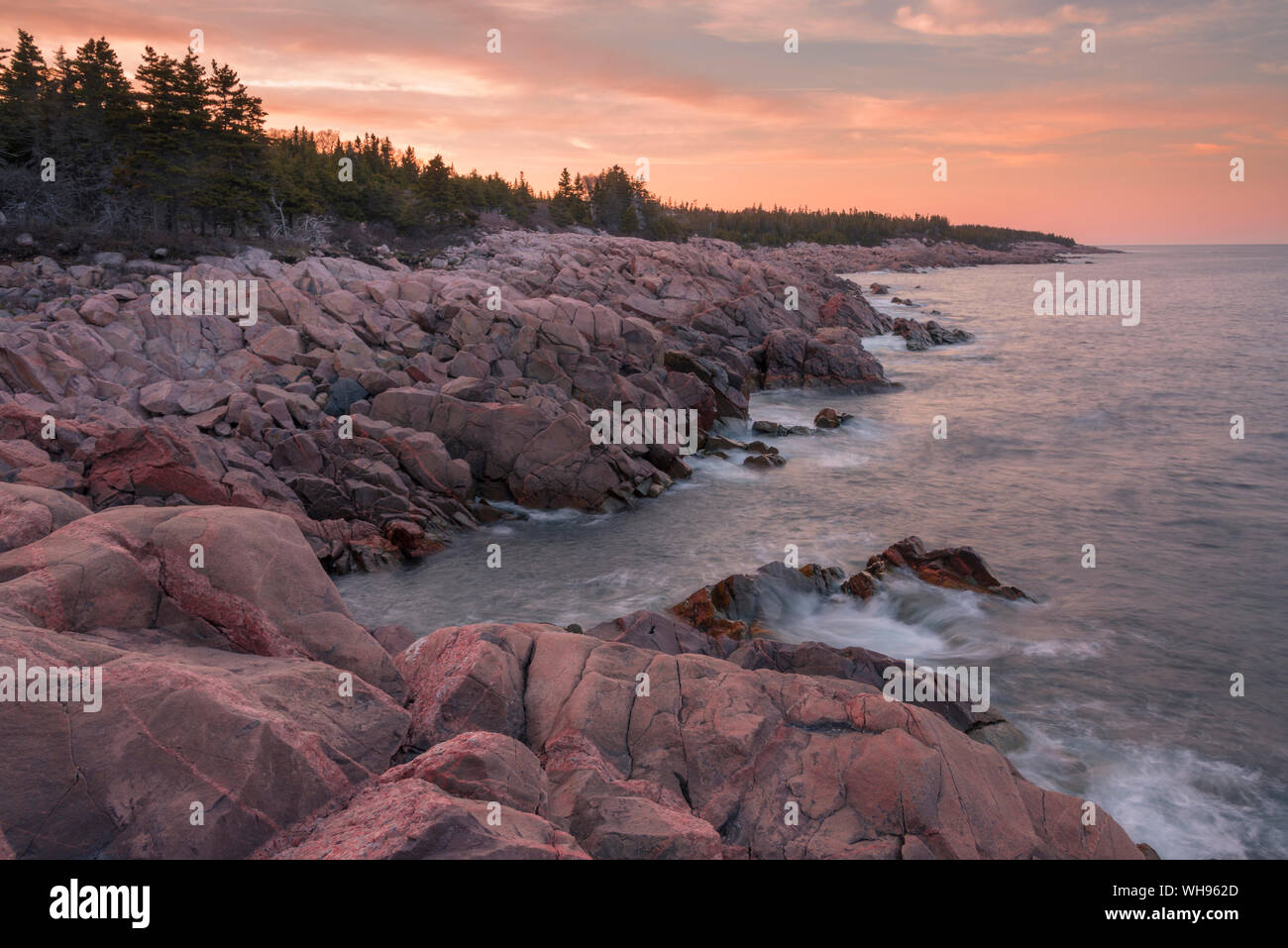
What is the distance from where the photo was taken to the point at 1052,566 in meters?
22.5

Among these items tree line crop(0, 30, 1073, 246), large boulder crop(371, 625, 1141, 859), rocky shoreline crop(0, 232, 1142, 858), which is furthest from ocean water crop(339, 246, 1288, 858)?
tree line crop(0, 30, 1073, 246)

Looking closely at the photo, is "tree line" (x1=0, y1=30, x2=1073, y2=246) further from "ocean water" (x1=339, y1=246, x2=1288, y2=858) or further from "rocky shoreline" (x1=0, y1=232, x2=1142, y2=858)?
"ocean water" (x1=339, y1=246, x2=1288, y2=858)

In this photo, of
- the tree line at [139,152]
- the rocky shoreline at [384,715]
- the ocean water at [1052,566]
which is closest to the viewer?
the rocky shoreline at [384,715]

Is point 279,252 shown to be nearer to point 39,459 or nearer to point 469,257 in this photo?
point 469,257

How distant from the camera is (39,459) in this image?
62.2 feet

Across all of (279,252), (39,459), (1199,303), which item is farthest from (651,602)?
(1199,303)

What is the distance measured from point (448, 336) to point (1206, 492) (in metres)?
31.6

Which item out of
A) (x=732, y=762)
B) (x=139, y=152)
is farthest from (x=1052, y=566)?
(x=139, y=152)

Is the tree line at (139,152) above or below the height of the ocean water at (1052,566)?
above

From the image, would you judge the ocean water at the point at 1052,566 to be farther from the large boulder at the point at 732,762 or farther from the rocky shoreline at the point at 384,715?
the large boulder at the point at 732,762

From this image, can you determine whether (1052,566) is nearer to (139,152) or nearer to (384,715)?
(384,715)

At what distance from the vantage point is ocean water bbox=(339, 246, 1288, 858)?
45.4 ft

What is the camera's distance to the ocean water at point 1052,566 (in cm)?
1384

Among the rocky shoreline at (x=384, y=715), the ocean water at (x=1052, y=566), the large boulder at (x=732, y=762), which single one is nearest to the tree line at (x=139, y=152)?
the rocky shoreline at (x=384, y=715)
